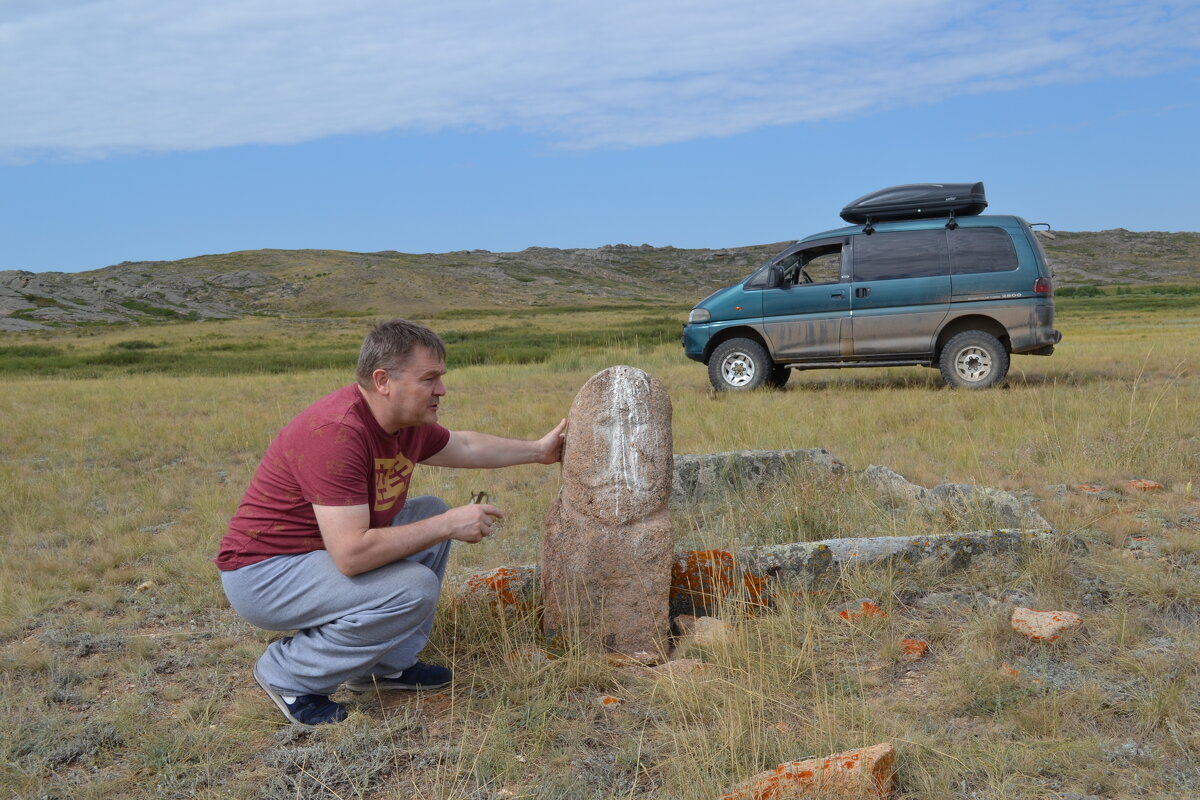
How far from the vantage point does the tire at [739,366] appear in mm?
13250

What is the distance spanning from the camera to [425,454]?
4.16 meters

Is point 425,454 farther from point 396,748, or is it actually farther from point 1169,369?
point 1169,369

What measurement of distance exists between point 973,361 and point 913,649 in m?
9.11

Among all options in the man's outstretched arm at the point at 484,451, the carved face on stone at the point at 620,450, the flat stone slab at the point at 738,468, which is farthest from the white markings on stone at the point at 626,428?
the flat stone slab at the point at 738,468

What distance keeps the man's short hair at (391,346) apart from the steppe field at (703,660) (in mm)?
1328

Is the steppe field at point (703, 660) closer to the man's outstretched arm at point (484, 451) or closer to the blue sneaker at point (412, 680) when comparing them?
the blue sneaker at point (412, 680)

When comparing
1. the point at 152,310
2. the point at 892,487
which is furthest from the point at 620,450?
the point at 152,310

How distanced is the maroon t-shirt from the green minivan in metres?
9.20

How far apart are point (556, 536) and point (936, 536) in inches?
78.7

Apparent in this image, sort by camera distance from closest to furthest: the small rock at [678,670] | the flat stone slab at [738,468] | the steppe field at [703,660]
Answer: the steppe field at [703,660] < the small rock at [678,670] < the flat stone slab at [738,468]

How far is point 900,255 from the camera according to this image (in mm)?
12484

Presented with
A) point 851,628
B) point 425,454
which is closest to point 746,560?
point 851,628

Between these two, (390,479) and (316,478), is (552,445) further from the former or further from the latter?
(316,478)

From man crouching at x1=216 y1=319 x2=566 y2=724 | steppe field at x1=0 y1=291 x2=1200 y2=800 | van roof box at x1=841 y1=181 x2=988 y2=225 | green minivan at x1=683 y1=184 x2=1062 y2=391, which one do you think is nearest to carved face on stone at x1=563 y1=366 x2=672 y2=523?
steppe field at x1=0 y1=291 x2=1200 y2=800
